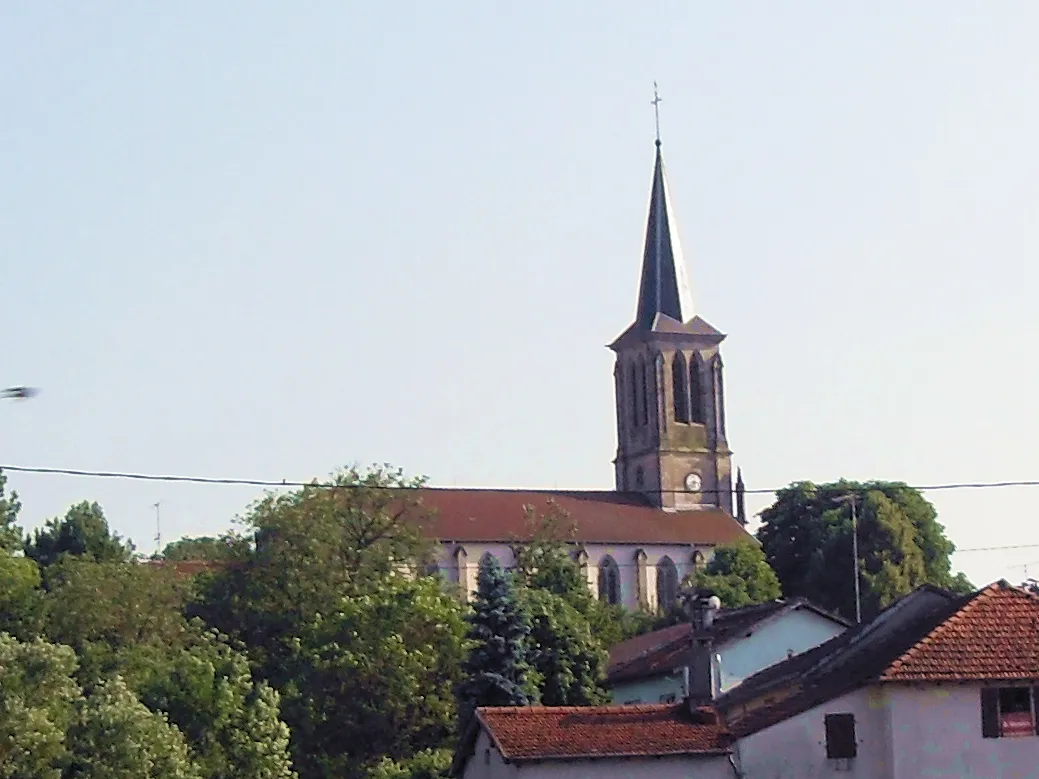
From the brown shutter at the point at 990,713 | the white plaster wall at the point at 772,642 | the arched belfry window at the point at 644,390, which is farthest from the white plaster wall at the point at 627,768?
the arched belfry window at the point at 644,390

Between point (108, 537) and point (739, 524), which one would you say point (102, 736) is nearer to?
point (108, 537)

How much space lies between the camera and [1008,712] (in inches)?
1380

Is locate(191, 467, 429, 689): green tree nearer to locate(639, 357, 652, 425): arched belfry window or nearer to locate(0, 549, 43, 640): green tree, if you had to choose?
locate(0, 549, 43, 640): green tree

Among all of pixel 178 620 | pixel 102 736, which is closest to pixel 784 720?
pixel 102 736

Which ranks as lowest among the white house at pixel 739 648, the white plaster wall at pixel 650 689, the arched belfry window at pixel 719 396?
the white plaster wall at pixel 650 689

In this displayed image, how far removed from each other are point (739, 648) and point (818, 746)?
1378 centimetres

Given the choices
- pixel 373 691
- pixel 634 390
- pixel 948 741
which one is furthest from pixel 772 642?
pixel 634 390

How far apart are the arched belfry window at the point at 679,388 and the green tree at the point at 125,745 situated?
7965cm

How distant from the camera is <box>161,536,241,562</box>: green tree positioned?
238 feet

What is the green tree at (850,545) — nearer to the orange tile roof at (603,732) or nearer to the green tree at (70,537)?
the green tree at (70,537)

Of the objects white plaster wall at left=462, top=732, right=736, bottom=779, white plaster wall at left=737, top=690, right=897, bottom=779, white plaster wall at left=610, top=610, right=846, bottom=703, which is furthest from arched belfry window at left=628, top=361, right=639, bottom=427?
white plaster wall at left=737, top=690, right=897, bottom=779

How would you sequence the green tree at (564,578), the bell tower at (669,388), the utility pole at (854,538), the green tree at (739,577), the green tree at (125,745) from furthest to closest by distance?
the bell tower at (669,388) → the green tree at (739,577) → the utility pole at (854,538) → the green tree at (564,578) → the green tree at (125,745)

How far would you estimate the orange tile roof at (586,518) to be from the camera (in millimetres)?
116438

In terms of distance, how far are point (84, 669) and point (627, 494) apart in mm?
70215
